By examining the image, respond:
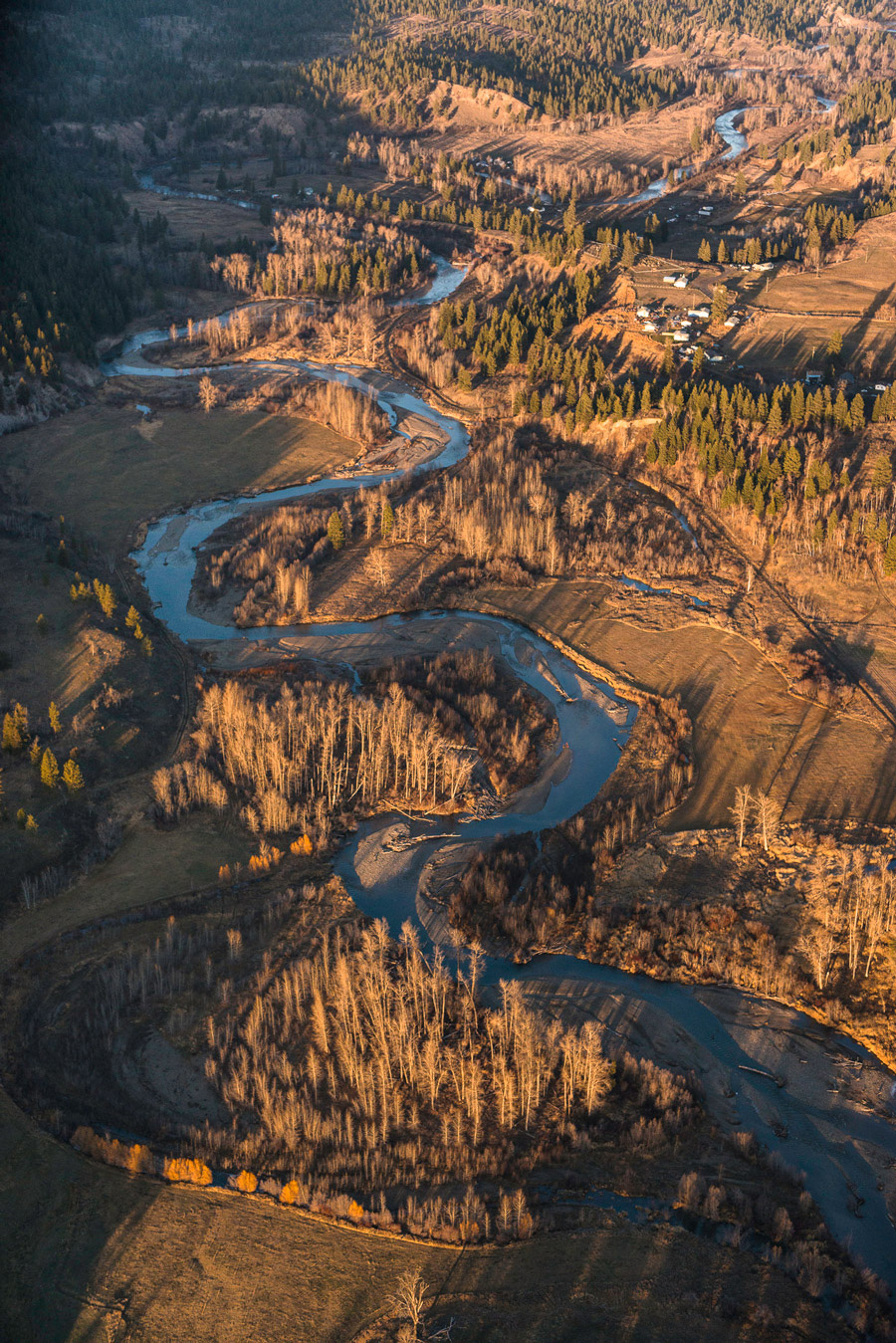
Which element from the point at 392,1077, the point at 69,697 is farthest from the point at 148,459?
the point at 392,1077

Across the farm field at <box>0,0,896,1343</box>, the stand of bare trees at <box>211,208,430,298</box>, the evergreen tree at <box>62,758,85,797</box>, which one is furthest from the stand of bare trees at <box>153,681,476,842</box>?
the stand of bare trees at <box>211,208,430,298</box>

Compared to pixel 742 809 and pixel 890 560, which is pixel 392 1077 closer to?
pixel 742 809

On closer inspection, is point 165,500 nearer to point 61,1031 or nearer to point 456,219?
point 61,1031

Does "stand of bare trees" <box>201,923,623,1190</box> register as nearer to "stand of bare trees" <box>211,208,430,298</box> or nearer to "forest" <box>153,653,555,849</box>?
"forest" <box>153,653,555,849</box>

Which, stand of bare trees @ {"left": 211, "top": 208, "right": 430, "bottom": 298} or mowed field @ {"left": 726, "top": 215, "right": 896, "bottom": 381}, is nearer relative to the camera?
mowed field @ {"left": 726, "top": 215, "right": 896, "bottom": 381}

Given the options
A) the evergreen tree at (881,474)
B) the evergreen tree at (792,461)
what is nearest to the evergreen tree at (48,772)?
the evergreen tree at (792,461)

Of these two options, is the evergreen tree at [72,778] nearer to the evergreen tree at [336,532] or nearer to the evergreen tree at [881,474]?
the evergreen tree at [336,532]
